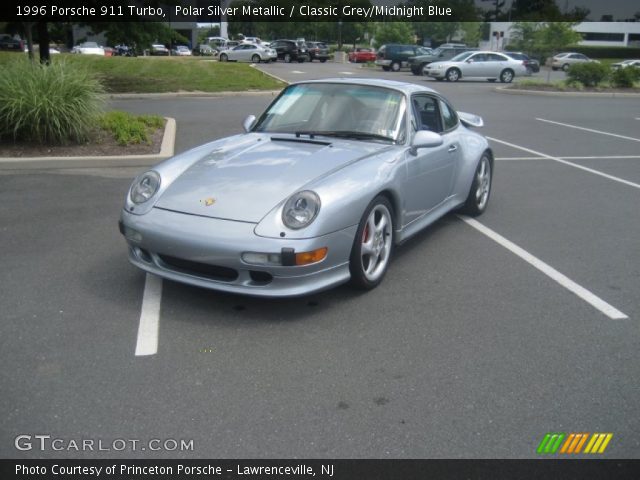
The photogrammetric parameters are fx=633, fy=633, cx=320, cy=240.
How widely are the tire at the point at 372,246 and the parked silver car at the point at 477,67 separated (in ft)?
88.7

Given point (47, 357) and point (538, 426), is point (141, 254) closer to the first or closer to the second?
point (47, 357)

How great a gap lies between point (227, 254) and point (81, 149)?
6.13 metres

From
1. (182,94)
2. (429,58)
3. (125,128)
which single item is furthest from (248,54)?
(125,128)

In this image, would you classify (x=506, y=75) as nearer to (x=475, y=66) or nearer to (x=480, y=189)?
(x=475, y=66)

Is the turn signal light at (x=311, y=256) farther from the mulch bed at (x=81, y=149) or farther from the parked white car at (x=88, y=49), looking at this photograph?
the parked white car at (x=88, y=49)

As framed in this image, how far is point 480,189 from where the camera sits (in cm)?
667

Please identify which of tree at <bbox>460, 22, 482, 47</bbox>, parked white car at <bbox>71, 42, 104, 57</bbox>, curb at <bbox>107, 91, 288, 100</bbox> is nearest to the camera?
curb at <bbox>107, 91, 288, 100</bbox>

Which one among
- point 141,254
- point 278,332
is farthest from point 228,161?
point 278,332

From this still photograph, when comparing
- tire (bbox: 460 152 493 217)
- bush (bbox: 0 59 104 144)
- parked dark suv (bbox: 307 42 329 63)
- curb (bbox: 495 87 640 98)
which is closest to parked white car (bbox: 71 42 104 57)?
parked dark suv (bbox: 307 42 329 63)

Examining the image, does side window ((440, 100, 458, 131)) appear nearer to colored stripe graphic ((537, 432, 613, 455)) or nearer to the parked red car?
colored stripe graphic ((537, 432, 613, 455))

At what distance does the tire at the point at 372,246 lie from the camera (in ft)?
14.1

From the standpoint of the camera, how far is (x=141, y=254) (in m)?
4.32

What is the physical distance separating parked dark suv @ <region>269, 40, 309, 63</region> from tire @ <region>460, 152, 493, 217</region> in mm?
42013

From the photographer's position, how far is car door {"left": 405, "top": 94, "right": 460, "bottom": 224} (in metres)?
5.05
